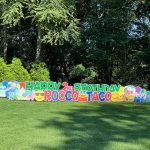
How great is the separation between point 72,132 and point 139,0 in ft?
59.4

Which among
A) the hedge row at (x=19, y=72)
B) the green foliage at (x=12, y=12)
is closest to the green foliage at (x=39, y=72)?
the hedge row at (x=19, y=72)

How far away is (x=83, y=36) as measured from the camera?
1046 inches

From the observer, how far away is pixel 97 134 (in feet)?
32.2

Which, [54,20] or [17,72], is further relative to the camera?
[54,20]

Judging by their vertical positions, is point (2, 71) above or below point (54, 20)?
below

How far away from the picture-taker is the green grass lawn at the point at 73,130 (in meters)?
8.47

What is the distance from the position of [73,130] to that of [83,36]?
1675 centimetres

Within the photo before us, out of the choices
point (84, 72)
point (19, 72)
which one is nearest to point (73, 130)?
point (19, 72)

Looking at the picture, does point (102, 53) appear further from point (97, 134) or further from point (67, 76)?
point (97, 134)

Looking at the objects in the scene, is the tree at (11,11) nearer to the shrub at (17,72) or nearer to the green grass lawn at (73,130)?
the shrub at (17,72)

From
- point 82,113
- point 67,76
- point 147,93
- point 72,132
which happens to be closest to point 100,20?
point 67,76

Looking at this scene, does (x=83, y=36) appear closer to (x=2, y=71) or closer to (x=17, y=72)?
(x=17, y=72)

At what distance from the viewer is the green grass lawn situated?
847 centimetres

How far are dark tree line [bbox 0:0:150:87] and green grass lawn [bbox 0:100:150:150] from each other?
10.2 m
